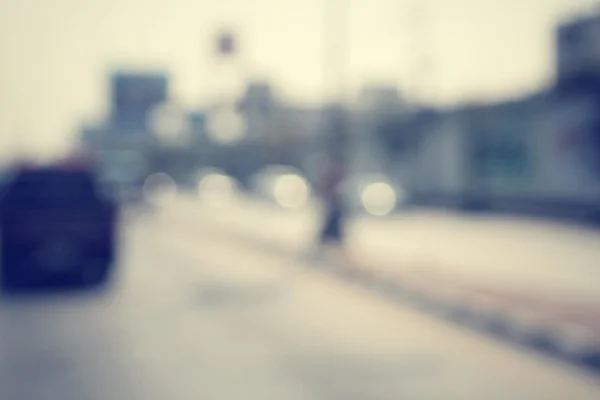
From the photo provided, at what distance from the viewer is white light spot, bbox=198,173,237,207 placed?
47.7 m

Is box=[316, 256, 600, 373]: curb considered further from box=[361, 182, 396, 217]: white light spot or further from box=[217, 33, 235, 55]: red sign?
box=[361, 182, 396, 217]: white light spot

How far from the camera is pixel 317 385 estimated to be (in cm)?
598

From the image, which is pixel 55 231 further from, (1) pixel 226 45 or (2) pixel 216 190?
(2) pixel 216 190

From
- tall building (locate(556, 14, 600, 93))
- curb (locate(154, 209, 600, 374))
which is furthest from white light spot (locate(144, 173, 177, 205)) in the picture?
curb (locate(154, 209, 600, 374))

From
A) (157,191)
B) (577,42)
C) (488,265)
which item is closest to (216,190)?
(157,191)

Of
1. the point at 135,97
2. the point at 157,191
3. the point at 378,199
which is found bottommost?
the point at 157,191

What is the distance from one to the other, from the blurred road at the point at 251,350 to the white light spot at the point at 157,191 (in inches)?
945

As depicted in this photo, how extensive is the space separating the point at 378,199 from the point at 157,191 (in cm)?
2594

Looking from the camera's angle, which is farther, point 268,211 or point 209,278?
point 268,211

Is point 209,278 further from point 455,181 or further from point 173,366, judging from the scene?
point 455,181

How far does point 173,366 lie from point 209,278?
6.19 meters

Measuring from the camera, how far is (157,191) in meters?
52.7

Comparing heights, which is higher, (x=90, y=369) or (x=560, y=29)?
(x=560, y=29)

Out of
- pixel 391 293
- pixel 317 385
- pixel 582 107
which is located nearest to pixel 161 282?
pixel 391 293
